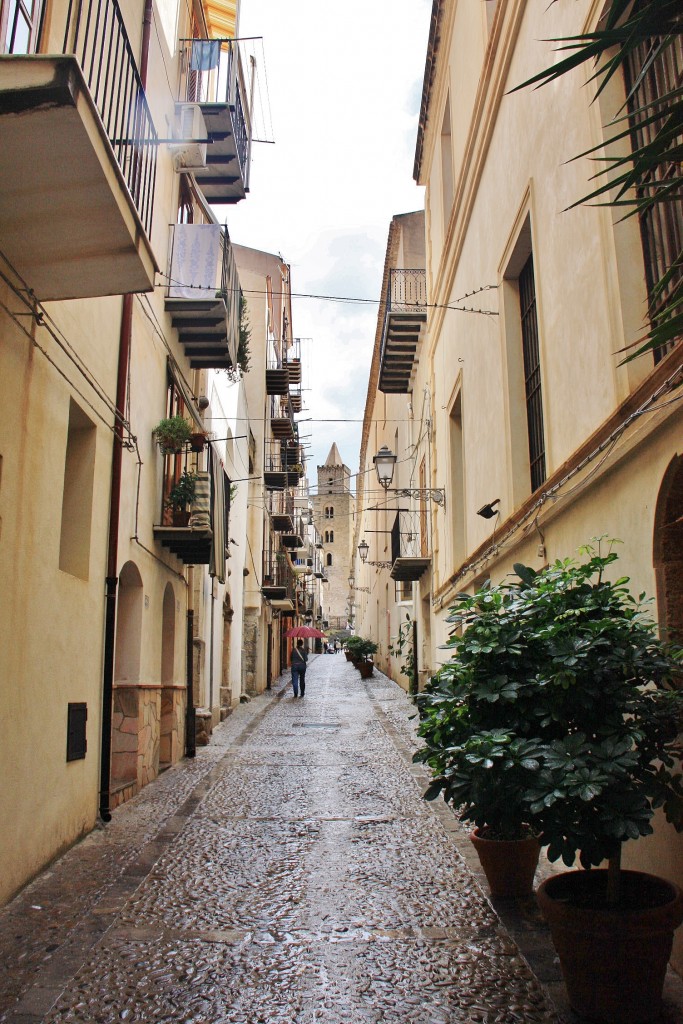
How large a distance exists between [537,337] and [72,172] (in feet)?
15.8

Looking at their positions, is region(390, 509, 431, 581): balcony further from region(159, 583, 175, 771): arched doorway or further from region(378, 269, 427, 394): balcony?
region(159, 583, 175, 771): arched doorway

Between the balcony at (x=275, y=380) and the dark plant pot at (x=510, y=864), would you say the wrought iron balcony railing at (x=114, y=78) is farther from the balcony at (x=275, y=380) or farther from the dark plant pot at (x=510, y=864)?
the balcony at (x=275, y=380)

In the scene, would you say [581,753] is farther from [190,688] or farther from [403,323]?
[403,323]

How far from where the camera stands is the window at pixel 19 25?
5227 mm

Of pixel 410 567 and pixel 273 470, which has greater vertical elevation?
pixel 273 470

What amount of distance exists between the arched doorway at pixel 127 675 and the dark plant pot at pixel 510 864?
4.81 m

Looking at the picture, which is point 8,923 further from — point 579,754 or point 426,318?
point 426,318

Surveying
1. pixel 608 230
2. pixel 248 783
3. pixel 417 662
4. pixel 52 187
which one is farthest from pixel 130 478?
pixel 417 662

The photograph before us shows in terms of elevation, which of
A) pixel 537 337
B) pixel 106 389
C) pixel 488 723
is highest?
pixel 537 337

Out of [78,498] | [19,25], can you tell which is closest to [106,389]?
[78,498]

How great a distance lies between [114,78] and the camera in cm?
603

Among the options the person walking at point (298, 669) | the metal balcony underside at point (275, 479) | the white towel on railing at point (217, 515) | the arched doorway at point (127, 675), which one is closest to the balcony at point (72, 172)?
the arched doorway at point (127, 675)

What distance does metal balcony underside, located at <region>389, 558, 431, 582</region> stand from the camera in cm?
1767

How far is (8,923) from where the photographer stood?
510 centimetres
